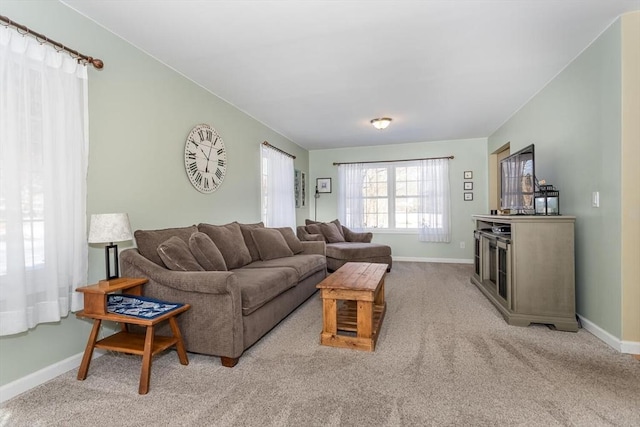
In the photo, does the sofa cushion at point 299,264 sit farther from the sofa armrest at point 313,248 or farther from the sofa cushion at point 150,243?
the sofa cushion at point 150,243

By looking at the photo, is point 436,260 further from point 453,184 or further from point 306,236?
point 306,236

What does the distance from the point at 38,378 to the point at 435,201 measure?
19.2 ft

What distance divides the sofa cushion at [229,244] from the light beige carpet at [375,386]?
0.84m

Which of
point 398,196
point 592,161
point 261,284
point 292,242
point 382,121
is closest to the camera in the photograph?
point 261,284

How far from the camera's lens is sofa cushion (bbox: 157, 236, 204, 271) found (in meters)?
2.32

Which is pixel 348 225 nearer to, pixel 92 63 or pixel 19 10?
pixel 92 63

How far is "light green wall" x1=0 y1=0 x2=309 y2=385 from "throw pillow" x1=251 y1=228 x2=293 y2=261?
522 millimetres

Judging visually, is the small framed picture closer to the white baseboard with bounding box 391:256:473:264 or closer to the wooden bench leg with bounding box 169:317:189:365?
the white baseboard with bounding box 391:256:473:264

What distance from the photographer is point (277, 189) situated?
5.06 metres

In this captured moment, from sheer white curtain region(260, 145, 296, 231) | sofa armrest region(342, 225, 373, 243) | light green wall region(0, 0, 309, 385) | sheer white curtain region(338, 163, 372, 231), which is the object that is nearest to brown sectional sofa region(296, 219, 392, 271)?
sofa armrest region(342, 225, 373, 243)

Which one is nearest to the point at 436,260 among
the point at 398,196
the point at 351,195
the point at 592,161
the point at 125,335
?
the point at 398,196

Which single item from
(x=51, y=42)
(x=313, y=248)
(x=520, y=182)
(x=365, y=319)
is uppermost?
(x=51, y=42)

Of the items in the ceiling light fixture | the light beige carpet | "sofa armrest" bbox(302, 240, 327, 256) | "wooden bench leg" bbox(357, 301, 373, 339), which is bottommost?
the light beige carpet

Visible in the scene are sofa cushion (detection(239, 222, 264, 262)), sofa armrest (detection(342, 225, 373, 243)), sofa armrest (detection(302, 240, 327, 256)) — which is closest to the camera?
sofa cushion (detection(239, 222, 264, 262))
